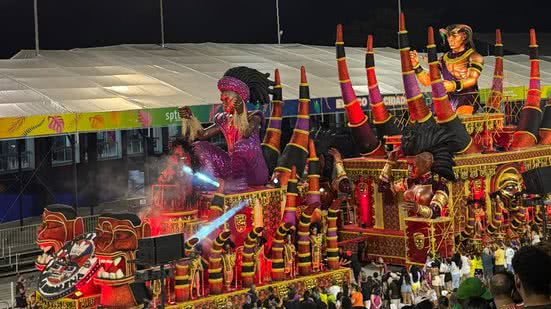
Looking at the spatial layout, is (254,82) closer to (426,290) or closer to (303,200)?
(303,200)

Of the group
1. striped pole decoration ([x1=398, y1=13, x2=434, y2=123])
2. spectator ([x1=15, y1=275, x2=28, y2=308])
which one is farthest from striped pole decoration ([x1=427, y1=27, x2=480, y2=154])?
spectator ([x1=15, y1=275, x2=28, y2=308])

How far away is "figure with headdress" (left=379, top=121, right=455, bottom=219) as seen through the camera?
19906 mm

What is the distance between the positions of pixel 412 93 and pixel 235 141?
17.2 ft

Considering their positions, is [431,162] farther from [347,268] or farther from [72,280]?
[72,280]

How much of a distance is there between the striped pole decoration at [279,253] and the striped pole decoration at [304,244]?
515 mm

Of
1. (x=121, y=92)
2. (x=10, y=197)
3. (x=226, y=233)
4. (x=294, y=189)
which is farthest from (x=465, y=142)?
(x=10, y=197)

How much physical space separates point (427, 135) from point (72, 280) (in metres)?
9.15

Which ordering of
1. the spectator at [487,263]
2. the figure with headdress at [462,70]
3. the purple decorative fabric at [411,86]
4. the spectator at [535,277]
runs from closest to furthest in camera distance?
the spectator at [535,277] → the spectator at [487,263] → the purple decorative fabric at [411,86] → the figure with headdress at [462,70]

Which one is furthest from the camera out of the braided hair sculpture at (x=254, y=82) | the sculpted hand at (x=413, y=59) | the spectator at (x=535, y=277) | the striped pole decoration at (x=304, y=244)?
the sculpted hand at (x=413, y=59)

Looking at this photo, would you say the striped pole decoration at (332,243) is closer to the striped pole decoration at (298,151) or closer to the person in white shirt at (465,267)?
the striped pole decoration at (298,151)

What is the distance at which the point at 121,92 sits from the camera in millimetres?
23594

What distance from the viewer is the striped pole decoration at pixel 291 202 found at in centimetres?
1753

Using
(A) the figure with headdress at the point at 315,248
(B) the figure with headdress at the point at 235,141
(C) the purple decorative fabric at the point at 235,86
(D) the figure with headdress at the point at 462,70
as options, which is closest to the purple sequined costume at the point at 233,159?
(B) the figure with headdress at the point at 235,141

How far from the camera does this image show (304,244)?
17812 mm
